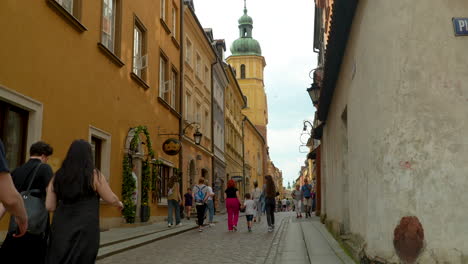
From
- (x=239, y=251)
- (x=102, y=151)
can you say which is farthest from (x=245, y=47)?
(x=239, y=251)

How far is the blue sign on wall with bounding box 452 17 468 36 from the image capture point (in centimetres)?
532

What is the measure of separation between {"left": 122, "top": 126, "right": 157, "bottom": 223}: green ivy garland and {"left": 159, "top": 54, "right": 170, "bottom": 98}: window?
341 cm

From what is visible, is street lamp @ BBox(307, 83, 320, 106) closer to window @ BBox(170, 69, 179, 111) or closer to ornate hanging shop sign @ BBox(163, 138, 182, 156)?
ornate hanging shop sign @ BBox(163, 138, 182, 156)

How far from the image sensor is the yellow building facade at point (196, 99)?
2489cm

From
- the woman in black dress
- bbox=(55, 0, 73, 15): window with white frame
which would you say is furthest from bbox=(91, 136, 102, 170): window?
the woman in black dress

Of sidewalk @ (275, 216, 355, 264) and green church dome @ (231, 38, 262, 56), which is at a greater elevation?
green church dome @ (231, 38, 262, 56)

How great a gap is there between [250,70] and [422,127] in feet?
231

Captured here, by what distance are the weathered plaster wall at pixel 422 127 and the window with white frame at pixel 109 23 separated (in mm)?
10205

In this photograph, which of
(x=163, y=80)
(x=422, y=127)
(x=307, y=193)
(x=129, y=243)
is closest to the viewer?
Answer: (x=422, y=127)

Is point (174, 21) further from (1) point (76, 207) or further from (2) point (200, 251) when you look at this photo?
(1) point (76, 207)

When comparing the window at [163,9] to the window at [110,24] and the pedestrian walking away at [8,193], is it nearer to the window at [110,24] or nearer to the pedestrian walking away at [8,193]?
the window at [110,24]

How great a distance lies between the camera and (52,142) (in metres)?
11.0

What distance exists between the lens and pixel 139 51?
1769 cm

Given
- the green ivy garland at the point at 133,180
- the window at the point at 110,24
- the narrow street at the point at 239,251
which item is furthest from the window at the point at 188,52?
the narrow street at the point at 239,251
